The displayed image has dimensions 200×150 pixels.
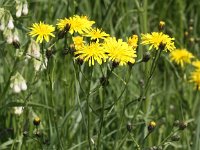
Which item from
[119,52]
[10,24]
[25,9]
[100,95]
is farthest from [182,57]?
[119,52]

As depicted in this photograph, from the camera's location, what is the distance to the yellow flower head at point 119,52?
1.87 meters

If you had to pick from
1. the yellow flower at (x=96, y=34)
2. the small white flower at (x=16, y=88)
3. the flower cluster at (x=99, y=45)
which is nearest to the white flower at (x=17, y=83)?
the small white flower at (x=16, y=88)

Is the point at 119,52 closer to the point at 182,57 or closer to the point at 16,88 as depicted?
the point at 16,88

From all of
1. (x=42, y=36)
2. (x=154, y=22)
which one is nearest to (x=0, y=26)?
(x=42, y=36)

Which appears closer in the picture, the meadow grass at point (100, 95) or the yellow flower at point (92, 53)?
the yellow flower at point (92, 53)

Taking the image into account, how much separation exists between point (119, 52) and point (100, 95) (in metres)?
1.16

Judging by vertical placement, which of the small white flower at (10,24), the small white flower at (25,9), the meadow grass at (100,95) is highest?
the small white flower at (25,9)

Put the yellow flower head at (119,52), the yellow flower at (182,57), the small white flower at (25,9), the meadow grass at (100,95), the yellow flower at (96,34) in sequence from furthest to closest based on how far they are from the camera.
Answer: the yellow flower at (182,57), the small white flower at (25,9), the meadow grass at (100,95), the yellow flower at (96,34), the yellow flower head at (119,52)

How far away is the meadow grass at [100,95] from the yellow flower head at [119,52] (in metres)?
0.15

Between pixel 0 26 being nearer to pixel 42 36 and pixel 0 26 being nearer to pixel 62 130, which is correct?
pixel 42 36

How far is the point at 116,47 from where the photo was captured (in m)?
1.93

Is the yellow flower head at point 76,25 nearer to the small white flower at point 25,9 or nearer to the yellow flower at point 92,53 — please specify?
the yellow flower at point 92,53

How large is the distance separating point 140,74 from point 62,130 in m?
1.08

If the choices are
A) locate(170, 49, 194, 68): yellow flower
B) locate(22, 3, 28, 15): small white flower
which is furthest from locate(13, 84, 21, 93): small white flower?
locate(170, 49, 194, 68): yellow flower
